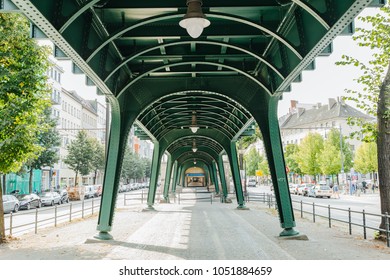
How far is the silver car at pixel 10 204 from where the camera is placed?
25.2 meters

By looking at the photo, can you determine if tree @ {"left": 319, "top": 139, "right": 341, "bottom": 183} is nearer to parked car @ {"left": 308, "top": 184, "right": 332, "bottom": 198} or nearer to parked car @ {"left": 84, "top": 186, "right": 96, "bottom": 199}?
parked car @ {"left": 308, "top": 184, "right": 332, "bottom": 198}

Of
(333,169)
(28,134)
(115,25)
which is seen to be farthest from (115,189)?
(333,169)

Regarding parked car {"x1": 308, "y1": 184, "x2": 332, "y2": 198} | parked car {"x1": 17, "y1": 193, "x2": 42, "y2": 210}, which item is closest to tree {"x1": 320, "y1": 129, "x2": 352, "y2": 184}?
parked car {"x1": 308, "y1": 184, "x2": 332, "y2": 198}

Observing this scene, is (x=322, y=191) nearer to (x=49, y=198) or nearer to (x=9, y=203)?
(x=49, y=198)

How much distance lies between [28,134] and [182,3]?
7.27 meters

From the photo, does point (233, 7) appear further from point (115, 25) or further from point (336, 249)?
point (336, 249)

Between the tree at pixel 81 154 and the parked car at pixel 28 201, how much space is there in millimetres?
18311

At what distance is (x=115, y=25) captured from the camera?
9.02 meters

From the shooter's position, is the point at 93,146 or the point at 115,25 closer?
the point at 115,25

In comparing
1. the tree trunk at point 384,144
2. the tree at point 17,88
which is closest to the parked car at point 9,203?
the tree at point 17,88

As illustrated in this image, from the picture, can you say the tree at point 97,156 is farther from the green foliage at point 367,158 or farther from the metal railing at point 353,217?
the green foliage at point 367,158

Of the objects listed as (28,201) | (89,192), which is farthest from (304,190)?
(28,201)

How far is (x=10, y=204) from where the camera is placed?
25.7m

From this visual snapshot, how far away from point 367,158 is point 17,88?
53713 millimetres
